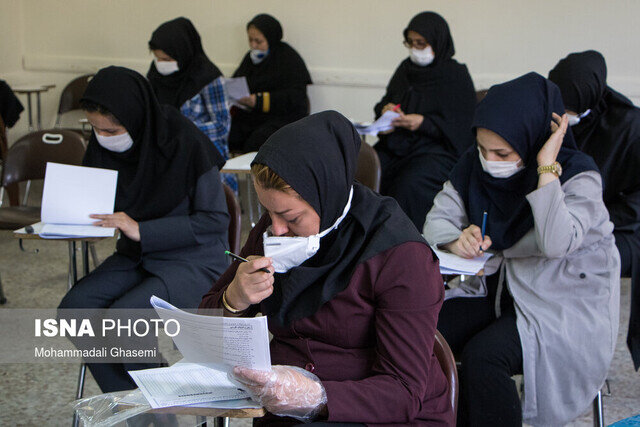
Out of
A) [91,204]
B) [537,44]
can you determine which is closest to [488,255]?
[91,204]

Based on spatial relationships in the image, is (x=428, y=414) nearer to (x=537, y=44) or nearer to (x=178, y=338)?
(x=178, y=338)

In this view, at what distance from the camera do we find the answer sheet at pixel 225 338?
127cm

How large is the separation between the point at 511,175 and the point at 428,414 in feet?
3.47

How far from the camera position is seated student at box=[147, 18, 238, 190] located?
4.59m

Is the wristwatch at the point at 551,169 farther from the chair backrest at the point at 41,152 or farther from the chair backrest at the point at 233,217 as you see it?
the chair backrest at the point at 41,152

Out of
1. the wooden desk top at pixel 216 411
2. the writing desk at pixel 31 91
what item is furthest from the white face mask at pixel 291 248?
the writing desk at pixel 31 91

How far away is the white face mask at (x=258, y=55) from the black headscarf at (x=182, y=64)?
0.82 meters

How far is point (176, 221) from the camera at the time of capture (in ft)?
8.15

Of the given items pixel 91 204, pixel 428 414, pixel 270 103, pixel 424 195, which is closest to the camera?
pixel 428 414

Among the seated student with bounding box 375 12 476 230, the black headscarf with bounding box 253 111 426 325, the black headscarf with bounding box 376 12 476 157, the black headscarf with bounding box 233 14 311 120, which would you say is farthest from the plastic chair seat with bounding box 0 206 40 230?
the black headscarf with bounding box 253 111 426 325

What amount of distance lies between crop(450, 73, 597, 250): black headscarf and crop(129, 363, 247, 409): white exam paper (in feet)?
3.90

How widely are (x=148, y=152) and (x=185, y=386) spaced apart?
1343mm

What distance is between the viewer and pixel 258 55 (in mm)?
5562

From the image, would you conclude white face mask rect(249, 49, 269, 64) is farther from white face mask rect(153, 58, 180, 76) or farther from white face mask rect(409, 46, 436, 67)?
white face mask rect(409, 46, 436, 67)
